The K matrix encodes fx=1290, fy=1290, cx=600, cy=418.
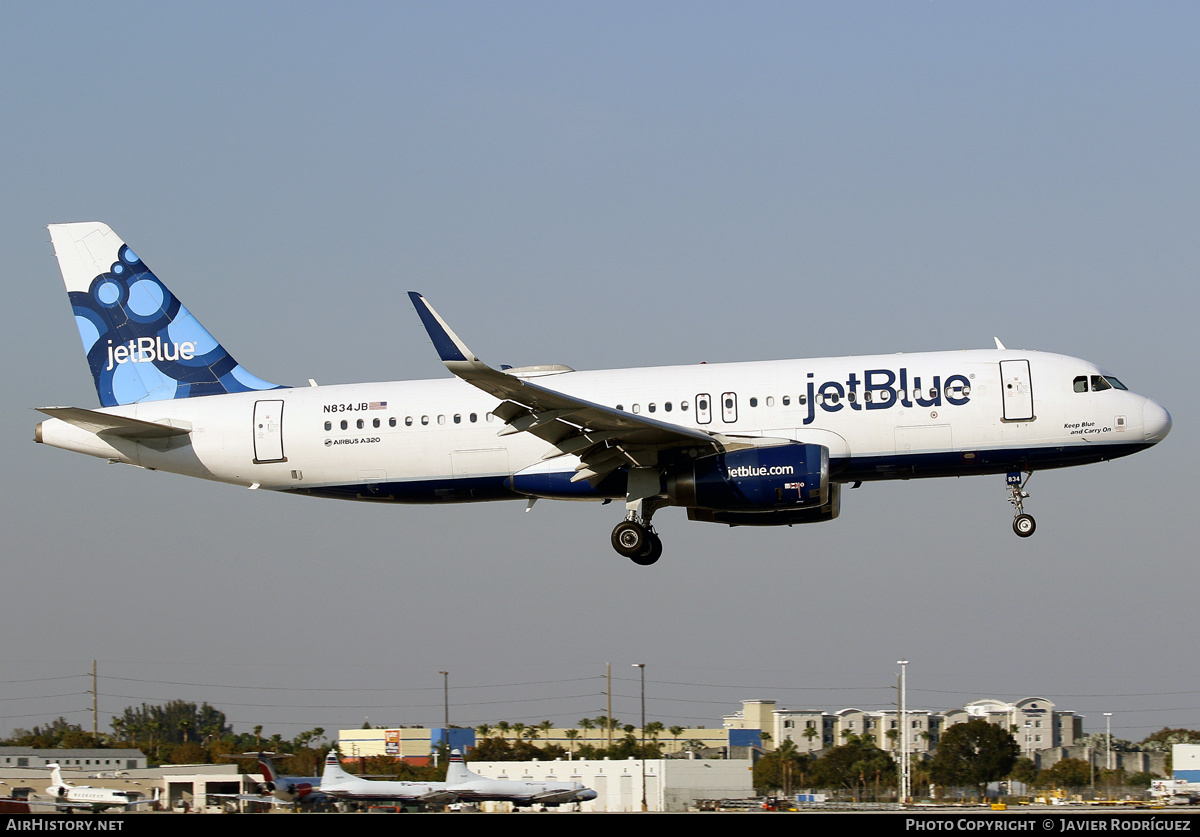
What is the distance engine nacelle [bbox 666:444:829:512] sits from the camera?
90.4 feet

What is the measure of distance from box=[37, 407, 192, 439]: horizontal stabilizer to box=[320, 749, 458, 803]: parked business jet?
8817mm

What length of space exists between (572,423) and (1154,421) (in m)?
13.1

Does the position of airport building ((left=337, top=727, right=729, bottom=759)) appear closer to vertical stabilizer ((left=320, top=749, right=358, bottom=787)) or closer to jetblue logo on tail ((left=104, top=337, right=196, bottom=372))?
vertical stabilizer ((left=320, top=749, right=358, bottom=787))

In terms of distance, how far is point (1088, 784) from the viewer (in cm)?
3753

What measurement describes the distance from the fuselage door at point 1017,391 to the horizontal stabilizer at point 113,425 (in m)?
19.3

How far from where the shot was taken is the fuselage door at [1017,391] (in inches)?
1122

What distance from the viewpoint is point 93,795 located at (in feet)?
97.0

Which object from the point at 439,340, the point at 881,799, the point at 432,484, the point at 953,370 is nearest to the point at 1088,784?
the point at 881,799

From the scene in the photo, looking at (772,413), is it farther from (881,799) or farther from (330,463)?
(330,463)

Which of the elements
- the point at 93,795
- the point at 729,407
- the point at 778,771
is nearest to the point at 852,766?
the point at 778,771

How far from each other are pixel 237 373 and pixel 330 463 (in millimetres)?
4317

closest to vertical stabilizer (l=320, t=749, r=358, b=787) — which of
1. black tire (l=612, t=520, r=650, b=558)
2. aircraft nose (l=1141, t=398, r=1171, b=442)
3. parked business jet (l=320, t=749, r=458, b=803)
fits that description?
parked business jet (l=320, t=749, r=458, b=803)

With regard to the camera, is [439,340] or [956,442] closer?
[439,340]

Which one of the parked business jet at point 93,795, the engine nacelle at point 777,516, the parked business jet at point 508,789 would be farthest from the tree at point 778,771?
the parked business jet at point 93,795
